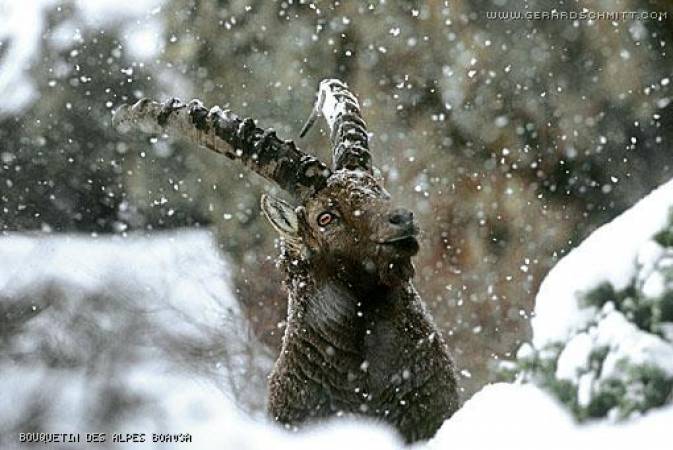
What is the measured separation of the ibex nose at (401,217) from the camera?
4.54 m

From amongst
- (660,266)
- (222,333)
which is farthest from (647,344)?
(222,333)

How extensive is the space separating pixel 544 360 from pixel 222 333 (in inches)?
290

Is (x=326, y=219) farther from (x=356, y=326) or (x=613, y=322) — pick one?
(x=613, y=322)

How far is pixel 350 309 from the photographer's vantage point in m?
4.88

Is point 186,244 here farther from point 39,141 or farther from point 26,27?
point 26,27

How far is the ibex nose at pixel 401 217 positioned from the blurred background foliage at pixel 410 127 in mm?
4027

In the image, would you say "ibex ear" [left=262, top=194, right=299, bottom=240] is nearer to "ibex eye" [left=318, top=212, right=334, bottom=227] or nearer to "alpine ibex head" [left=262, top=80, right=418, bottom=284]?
"alpine ibex head" [left=262, top=80, right=418, bottom=284]

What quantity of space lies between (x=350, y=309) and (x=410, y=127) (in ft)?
17.1

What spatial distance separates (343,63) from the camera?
10133 millimetres

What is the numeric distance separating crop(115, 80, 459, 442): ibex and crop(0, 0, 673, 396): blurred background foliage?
3.49 m

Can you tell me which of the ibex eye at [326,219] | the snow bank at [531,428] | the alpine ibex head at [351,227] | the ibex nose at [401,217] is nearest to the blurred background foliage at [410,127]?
the alpine ibex head at [351,227]

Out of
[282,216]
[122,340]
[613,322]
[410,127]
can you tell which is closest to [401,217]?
[282,216]

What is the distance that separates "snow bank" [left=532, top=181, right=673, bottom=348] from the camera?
8.82 ft

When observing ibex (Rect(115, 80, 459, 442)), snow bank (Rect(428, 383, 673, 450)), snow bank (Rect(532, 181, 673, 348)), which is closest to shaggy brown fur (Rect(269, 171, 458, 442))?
ibex (Rect(115, 80, 459, 442))
